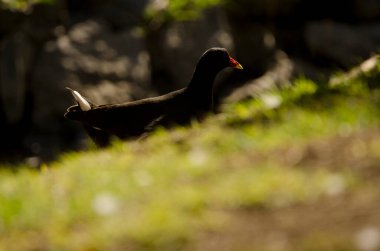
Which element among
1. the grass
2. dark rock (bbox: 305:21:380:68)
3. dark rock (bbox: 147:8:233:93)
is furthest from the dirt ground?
dark rock (bbox: 305:21:380:68)

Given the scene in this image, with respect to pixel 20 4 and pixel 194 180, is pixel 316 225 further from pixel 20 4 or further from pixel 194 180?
pixel 20 4

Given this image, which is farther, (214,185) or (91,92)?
(91,92)

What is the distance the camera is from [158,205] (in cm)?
541

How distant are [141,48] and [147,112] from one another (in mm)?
7190

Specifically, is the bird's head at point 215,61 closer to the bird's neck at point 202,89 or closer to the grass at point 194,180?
the bird's neck at point 202,89

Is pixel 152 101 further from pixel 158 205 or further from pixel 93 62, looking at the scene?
pixel 93 62

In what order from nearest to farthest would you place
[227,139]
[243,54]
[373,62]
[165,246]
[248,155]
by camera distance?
[165,246] < [248,155] < [227,139] < [373,62] < [243,54]

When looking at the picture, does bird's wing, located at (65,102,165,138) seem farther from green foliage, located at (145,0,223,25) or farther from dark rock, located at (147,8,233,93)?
green foliage, located at (145,0,223,25)

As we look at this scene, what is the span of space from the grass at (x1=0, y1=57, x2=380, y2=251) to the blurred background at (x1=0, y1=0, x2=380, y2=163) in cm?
855

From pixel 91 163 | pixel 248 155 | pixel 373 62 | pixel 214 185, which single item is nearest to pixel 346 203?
pixel 214 185

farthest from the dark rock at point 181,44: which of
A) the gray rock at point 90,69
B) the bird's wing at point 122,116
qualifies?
the bird's wing at point 122,116

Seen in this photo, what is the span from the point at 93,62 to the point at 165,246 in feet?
38.6

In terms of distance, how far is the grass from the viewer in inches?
206

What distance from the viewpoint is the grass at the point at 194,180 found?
5.22m
